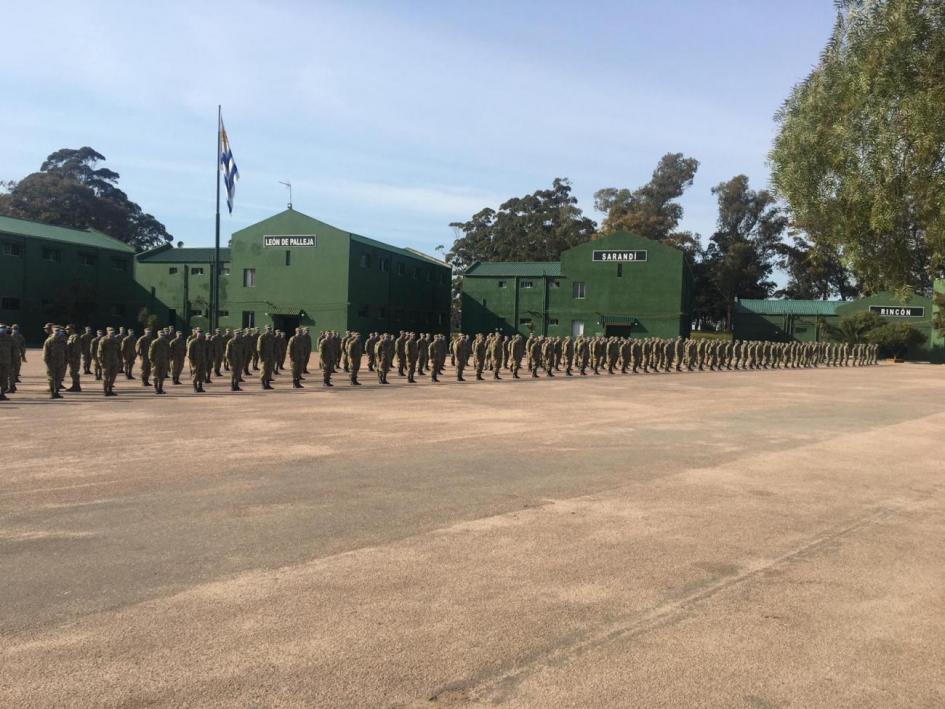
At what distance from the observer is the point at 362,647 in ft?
13.2

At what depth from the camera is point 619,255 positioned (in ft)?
169

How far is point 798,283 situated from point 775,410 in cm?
6810

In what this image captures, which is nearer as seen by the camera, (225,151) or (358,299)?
(225,151)

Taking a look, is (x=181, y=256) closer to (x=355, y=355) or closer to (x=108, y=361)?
(x=355, y=355)

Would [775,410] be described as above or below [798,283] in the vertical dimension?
below

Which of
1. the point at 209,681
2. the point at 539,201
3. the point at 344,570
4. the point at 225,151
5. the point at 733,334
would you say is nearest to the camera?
the point at 209,681

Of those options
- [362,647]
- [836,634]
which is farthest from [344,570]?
[836,634]

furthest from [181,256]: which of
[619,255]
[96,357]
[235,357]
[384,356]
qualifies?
[235,357]

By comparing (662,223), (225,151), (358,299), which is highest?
(662,223)

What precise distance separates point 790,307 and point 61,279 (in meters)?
A: 52.9

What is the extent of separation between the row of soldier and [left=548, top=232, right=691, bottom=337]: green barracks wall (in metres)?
8.07

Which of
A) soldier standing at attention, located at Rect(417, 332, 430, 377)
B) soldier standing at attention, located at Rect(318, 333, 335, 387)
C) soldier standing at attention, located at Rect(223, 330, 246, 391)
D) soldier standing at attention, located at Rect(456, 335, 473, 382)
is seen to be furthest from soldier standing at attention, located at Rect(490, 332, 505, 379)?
soldier standing at attention, located at Rect(223, 330, 246, 391)

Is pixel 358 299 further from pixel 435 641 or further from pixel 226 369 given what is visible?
pixel 435 641

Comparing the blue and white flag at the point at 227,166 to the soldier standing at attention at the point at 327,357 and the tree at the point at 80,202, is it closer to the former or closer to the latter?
the soldier standing at attention at the point at 327,357
